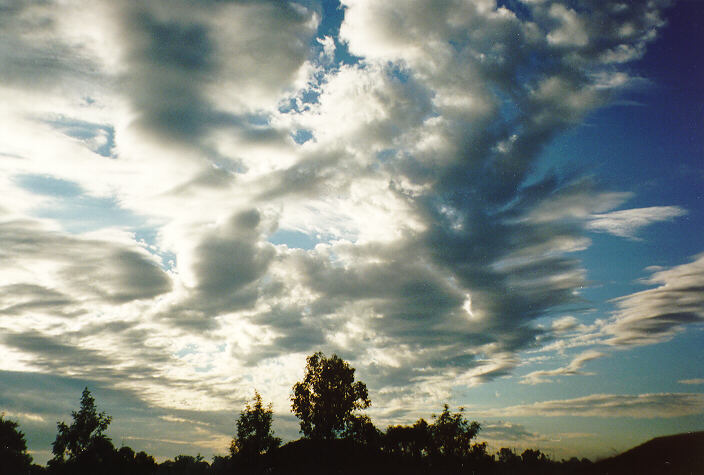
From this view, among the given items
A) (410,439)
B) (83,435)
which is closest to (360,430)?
(410,439)

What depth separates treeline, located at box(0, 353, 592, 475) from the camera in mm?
69375

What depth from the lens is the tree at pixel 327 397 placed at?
69.0 m

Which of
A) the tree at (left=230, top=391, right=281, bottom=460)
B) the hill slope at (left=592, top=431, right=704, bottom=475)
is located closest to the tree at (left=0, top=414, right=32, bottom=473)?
the tree at (left=230, top=391, right=281, bottom=460)

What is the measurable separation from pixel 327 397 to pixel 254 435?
2095cm

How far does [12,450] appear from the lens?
91562 millimetres

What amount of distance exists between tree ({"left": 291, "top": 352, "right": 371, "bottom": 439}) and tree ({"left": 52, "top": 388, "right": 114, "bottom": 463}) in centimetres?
4674

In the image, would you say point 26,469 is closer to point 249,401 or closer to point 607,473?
point 249,401

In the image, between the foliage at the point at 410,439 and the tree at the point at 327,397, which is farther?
the foliage at the point at 410,439

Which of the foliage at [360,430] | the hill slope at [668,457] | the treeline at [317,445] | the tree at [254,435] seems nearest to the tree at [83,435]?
the treeline at [317,445]

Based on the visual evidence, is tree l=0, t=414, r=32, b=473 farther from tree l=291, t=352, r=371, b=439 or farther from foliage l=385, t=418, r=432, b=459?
foliage l=385, t=418, r=432, b=459

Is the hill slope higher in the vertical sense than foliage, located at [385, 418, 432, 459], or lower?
higher

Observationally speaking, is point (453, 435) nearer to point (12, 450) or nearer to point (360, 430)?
point (360, 430)

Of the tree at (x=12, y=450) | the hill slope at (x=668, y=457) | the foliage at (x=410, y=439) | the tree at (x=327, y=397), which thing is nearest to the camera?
the hill slope at (x=668, y=457)

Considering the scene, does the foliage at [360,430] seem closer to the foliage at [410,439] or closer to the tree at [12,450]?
the foliage at [410,439]
